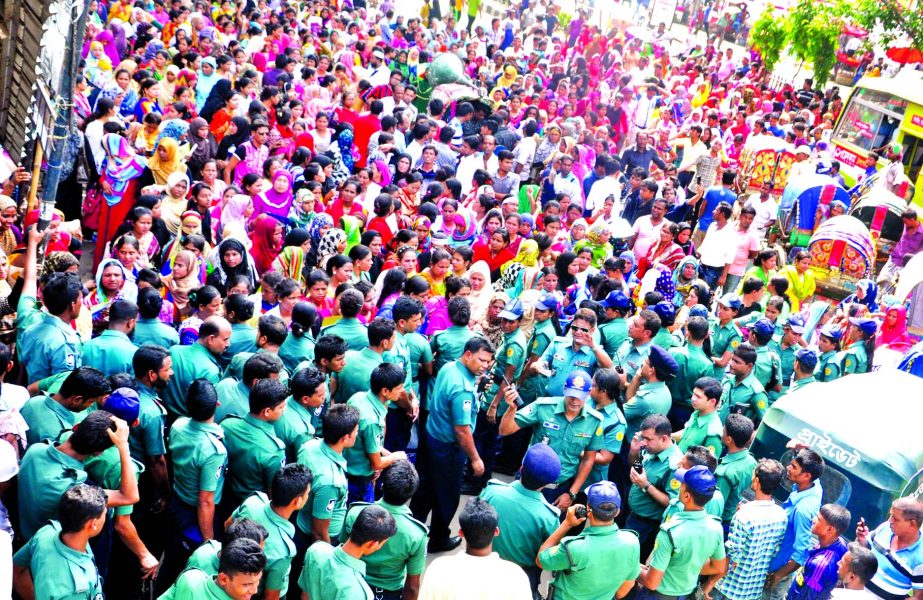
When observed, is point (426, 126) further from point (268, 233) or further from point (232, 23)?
point (232, 23)

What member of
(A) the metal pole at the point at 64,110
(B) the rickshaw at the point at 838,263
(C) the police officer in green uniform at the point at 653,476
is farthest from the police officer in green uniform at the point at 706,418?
(A) the metal pole at the point at 64,110

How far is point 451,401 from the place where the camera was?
223 inches

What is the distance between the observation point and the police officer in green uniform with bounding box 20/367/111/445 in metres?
4.46

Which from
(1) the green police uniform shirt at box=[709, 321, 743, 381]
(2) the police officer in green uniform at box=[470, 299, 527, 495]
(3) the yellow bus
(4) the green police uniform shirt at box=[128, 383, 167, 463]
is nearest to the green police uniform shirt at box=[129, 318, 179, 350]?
(4) the green police uniform shirt at box=[128, 383, 167, 463]

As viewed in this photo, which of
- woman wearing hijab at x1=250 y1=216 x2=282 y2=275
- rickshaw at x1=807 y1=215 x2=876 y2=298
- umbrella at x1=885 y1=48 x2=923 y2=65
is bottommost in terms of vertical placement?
rickshaw at x1=807 y1=215 x2=876 y2=298

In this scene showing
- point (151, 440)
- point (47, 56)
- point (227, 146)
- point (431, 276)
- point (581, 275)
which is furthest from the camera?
point (227, 146)

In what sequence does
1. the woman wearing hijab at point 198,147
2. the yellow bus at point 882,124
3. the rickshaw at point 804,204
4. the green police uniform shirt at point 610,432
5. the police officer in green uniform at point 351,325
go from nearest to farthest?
the green police uniform shirt at point 610,432 < the police officer in green uniform at point 351,325 < the woman wearing hijab at point 198,147 < the rickshaw at point 804,204 < the yellow bus at point 882,124

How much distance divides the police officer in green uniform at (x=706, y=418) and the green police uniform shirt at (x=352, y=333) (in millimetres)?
2182

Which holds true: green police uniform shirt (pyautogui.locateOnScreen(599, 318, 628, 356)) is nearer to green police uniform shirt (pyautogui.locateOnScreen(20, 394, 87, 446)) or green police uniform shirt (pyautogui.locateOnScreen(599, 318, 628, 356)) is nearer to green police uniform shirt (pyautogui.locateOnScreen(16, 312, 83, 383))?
green police uniform shirt (pyautogui.locateOnScreen(16, 312, 83, 383))

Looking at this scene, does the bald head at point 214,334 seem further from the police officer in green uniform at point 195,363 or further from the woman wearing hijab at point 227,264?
the woman wearing hijab at point 227,264

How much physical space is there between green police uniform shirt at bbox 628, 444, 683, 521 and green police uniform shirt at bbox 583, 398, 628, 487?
8.9 inches

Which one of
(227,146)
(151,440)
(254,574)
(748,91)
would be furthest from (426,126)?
(748,91)

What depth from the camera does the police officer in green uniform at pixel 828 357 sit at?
24.8 feet

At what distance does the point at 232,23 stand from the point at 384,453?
1163cm
